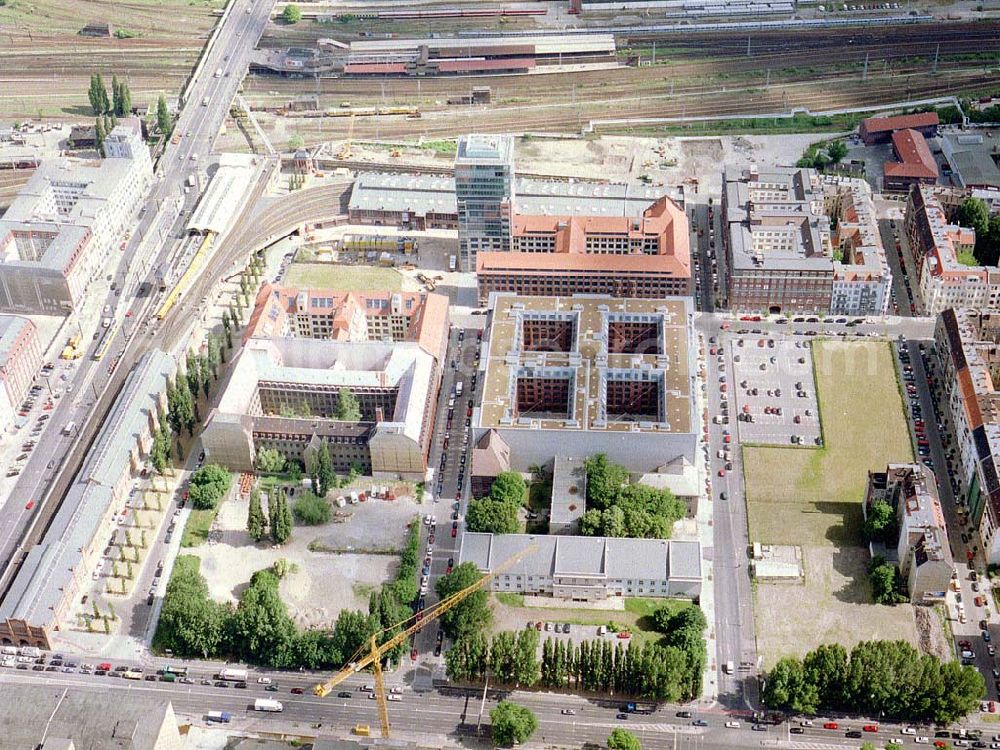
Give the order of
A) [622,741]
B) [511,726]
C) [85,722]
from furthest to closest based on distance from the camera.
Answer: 1. [511,726]
2. [85,722]
3. [622,741]

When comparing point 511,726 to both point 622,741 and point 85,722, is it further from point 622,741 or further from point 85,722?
point 85,722

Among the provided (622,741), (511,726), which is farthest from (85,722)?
(622,741)

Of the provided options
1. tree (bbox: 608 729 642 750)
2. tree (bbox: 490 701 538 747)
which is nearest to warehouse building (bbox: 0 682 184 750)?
tree (bbox: 490 701 538 747)

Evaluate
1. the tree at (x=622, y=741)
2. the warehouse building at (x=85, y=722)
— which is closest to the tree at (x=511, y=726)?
the tree at (x=622, y=741)

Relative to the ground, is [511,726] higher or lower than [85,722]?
higher

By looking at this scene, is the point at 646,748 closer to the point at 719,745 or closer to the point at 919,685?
the point at 719,745

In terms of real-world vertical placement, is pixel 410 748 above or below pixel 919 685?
below

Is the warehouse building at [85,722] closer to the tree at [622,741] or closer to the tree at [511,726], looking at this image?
the tree at [511,726]

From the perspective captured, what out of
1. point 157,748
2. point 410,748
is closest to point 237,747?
point 157,748

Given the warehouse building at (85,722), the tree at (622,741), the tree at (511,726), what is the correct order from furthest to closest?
1. the tree at (511,726)
2. the tree at (622,741)
3. the warehouse building at (85,722)
